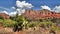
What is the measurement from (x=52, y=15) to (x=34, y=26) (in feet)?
23.6

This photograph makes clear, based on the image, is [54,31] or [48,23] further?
[48,23]

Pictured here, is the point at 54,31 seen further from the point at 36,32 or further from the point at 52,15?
the point at 52,15

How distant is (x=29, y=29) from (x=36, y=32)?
1.74 metres

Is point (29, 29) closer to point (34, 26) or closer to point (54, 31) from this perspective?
point (34, 26)

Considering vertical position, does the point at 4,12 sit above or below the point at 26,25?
above

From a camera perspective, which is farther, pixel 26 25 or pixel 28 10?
pixel 28 10

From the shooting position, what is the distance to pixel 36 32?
1772 centimetres

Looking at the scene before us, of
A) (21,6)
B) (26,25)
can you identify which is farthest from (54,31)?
(21,6)

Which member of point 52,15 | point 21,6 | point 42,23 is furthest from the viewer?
point 52,15

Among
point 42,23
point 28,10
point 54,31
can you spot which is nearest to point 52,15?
point 28,10

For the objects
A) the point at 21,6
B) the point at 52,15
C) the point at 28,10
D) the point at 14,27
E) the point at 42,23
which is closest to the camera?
the point at 14,27

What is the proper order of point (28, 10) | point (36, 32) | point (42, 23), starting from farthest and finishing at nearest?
point (28, 10), point (42, 23), point (36, 32)

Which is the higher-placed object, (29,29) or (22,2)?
(22,2)

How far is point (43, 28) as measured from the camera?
65.3 feet
